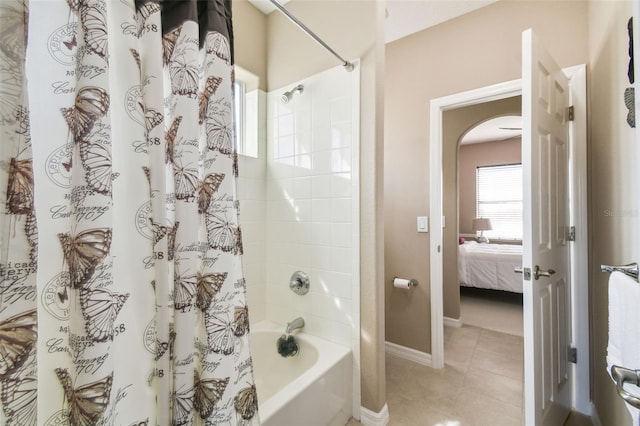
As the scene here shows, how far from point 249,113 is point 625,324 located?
6.62 feet

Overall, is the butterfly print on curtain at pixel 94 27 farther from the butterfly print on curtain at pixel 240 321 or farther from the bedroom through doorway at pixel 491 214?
the bedroom through doorway at pixel 491 214

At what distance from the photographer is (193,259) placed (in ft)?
2.33

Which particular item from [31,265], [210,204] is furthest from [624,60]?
[31,265]

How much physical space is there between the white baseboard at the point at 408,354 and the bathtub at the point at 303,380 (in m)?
0.89

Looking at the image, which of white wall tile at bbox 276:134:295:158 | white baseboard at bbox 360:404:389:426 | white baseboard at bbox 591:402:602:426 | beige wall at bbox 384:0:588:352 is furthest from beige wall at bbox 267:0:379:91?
white baseboard at bbox 591:402:602:426

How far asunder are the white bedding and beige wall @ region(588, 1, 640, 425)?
1.88 metres

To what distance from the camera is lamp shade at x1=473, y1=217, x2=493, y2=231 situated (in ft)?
17.0

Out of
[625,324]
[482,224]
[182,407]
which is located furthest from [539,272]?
[482,224]

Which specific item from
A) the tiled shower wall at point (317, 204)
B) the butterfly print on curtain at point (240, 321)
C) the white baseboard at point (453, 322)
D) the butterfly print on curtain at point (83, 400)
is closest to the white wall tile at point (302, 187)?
the tiled shower wall at point (317, 204)

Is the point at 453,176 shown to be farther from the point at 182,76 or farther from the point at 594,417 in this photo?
the point at 182,76

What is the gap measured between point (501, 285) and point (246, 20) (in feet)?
12.9

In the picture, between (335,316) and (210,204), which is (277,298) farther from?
(210,204)

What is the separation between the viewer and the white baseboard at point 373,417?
1449mm

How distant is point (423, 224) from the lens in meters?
2.13
